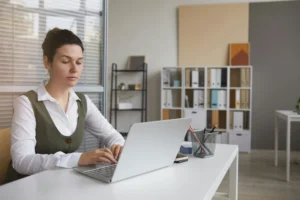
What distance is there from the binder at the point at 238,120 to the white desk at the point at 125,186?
4.01 m

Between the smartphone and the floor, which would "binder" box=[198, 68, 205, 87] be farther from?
the smartphone

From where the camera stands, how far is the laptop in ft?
2.96

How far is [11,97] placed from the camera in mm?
2359

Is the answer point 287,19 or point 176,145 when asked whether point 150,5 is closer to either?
point 287,19

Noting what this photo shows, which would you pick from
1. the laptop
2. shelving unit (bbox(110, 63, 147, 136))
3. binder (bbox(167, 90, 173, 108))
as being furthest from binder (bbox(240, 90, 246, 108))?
the laptop

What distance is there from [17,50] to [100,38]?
0.80 meters

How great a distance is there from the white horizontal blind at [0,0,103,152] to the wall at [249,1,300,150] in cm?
310

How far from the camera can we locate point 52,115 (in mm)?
1339

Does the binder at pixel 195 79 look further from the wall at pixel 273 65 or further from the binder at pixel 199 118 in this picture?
the wall at pixel 273 65

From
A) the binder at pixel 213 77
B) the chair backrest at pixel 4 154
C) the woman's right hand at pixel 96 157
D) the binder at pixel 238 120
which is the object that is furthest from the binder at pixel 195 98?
the woman's right hand at pixel 96 157

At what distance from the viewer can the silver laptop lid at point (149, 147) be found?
90 cm

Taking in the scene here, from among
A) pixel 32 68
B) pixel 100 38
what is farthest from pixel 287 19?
pixel 32 68

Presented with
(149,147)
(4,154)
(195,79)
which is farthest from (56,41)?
(195,79)

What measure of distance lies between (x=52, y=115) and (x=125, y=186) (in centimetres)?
60
